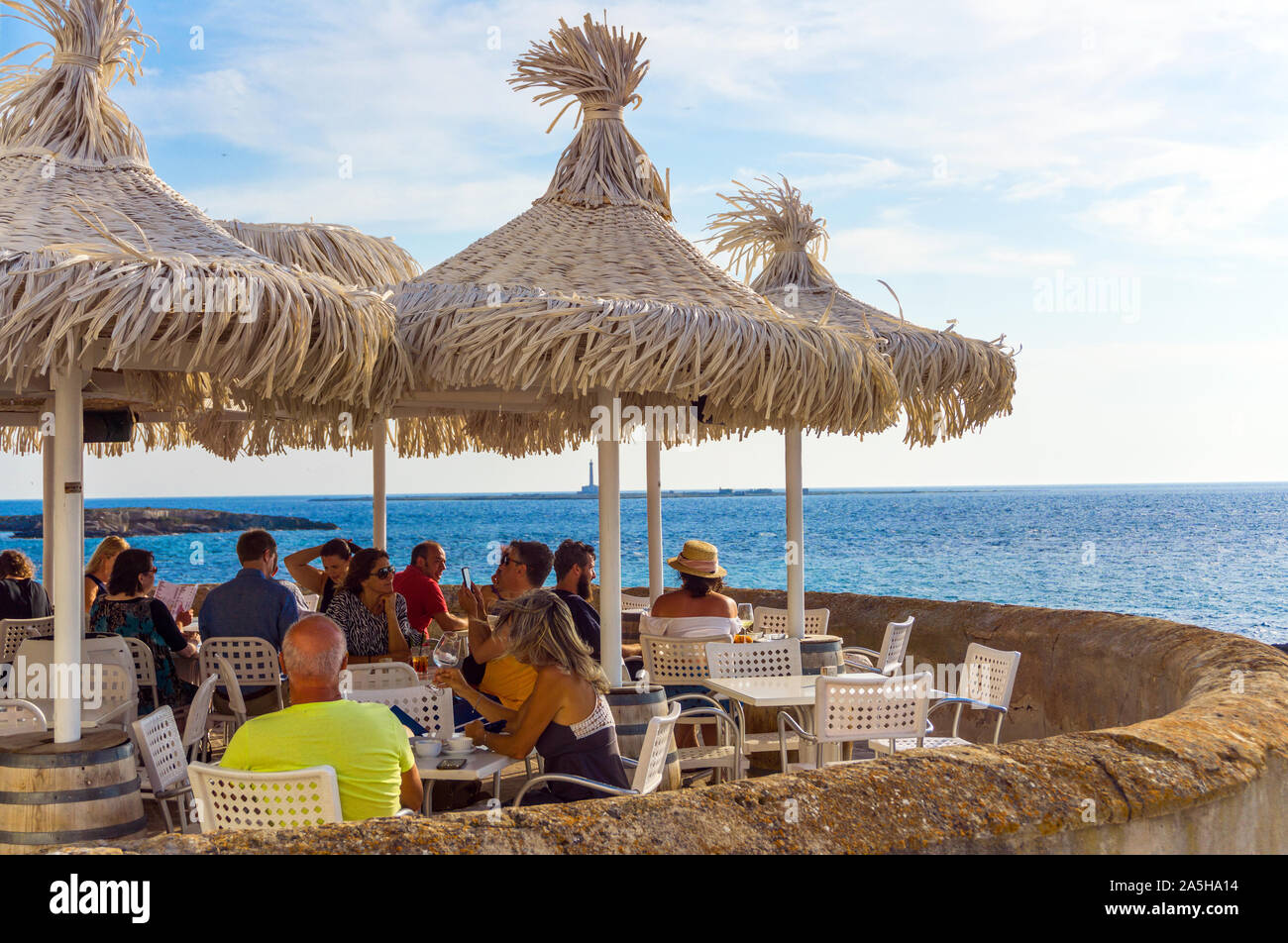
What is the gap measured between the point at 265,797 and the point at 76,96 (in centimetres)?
321

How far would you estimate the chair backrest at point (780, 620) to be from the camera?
7270mm

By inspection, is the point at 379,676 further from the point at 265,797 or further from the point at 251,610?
the point at 265,797

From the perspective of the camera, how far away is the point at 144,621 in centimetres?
513

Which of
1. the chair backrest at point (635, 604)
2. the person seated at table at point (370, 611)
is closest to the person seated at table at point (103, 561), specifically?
the person seated at table at point (370, 611)

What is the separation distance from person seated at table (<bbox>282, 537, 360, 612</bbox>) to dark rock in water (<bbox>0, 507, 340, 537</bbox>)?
63.3m

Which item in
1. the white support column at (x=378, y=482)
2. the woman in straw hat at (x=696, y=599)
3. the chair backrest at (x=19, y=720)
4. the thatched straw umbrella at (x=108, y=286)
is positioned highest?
the thatched straw umbrella at (x=108, y=286)

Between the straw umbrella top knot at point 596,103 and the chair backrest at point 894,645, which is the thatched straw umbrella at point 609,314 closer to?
the straw umbrella top knot at point 596,103

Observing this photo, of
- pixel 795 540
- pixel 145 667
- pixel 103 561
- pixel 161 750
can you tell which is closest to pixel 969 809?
pixel 161 750

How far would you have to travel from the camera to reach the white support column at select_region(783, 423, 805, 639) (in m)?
6.15

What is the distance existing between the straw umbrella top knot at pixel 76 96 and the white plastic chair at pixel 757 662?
11.1 feet

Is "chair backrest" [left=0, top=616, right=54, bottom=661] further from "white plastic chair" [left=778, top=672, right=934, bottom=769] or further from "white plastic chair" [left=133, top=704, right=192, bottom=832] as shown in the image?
"white plastic chair" [left=778, top=672, right=934, bottom=769]

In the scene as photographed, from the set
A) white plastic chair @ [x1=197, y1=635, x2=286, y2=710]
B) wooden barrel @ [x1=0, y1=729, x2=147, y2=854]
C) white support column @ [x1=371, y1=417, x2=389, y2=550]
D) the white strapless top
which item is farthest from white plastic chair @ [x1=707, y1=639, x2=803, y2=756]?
white support column @ [x1=371, y1=417, x2=389, y2=550]
